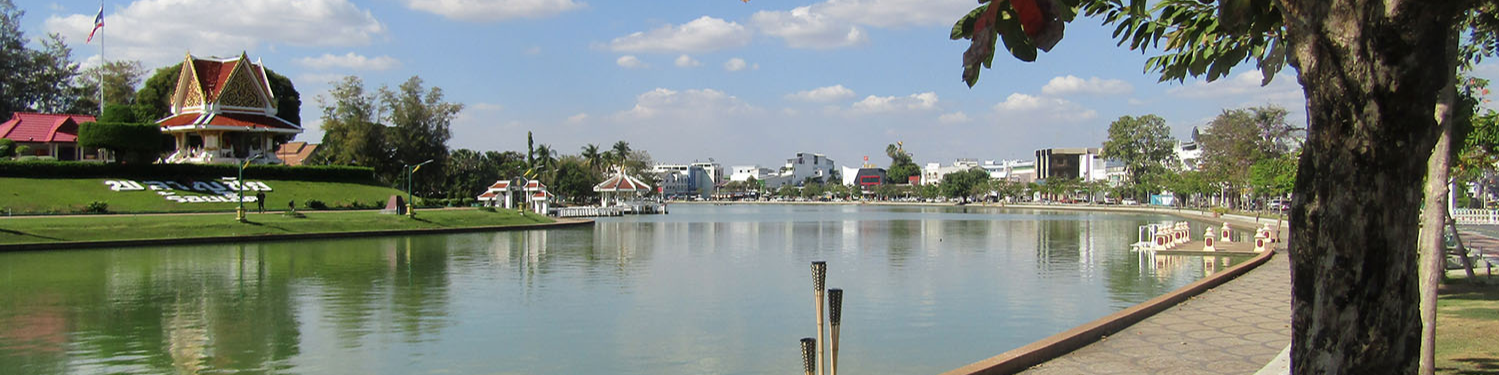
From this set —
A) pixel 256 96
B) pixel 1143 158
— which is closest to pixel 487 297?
pixel 256 96

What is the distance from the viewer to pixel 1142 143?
346 ft

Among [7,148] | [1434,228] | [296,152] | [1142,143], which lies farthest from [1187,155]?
[1434,228]

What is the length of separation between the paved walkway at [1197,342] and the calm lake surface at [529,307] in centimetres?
183

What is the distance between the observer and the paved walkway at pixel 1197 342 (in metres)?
8.65

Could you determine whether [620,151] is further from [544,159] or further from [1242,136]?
[1242,136]

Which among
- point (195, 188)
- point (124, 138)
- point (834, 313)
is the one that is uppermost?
point (124, 138)

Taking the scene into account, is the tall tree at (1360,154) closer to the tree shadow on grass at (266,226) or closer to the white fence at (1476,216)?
Result: the tree shadow on grass at (266,226)

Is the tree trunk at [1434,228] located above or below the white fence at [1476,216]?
above

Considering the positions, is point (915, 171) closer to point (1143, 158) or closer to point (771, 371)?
point (1143, 158)

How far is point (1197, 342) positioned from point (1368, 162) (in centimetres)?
723

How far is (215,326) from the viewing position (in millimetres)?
13797

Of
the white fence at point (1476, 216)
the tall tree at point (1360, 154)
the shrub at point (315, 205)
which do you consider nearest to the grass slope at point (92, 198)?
the shrub at point (315, 205)

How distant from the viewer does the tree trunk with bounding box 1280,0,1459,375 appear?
3.33 metres

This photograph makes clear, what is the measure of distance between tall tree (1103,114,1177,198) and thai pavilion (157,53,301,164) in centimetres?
8298
